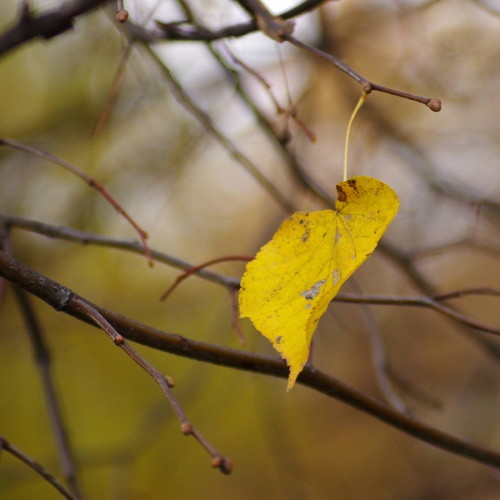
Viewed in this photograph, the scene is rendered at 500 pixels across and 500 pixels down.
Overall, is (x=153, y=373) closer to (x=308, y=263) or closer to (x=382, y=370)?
(x=308, y=263)

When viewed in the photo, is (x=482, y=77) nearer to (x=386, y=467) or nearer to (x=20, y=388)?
(x=386, y=467)

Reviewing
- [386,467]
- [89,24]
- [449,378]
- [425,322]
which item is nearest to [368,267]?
[425,322]

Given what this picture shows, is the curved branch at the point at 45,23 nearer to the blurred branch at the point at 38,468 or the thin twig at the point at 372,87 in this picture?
the thin twig at the point at 372,87

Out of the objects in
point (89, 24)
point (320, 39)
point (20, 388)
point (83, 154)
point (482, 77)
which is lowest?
point (20, 388)

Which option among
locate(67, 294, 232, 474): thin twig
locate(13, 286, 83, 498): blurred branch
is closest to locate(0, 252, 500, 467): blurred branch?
locate(67, 294, 232, 474): thin twig

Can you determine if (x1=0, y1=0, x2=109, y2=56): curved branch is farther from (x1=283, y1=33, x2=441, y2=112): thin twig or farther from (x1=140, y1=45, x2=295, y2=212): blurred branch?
(x1=283, y1=33, x2=441, y2=112): thin twig
